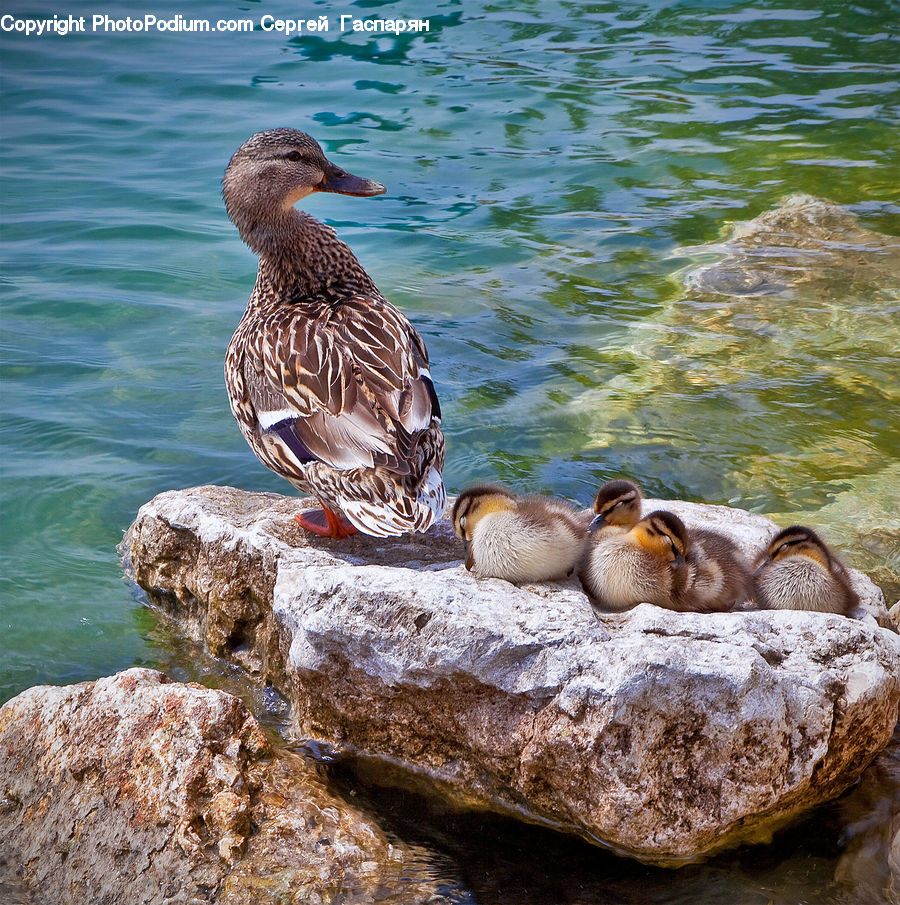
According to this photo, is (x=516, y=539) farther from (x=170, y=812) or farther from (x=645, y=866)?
(x=170, y=812)

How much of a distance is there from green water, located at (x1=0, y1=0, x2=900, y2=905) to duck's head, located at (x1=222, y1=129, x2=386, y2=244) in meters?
1.87

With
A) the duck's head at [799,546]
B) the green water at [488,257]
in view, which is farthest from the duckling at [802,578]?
the green water at [488,257]

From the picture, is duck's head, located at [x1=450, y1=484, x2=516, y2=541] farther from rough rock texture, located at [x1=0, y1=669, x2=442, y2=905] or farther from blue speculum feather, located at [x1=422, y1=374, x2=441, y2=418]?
rough rock texture, located at [x1=0, y1=669, x2=442, y2=905]

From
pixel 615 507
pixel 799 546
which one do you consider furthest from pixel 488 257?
pixel 799 546

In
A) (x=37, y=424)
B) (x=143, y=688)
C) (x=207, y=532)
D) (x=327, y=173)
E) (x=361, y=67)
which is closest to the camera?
(x=143, y=688)

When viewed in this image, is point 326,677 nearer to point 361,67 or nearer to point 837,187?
point 837,187

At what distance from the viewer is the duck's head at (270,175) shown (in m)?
5.25

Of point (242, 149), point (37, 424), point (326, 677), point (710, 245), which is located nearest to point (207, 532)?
point (326, 677)

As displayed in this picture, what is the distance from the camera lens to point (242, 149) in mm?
5336

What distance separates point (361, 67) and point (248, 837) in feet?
45.3

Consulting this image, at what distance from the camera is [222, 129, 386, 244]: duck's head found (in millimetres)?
5250

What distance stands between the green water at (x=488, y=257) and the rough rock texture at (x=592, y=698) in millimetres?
359

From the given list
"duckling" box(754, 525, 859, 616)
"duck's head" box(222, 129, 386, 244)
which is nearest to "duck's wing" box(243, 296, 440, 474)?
"duck's head" box(222, 129, 386, 244)

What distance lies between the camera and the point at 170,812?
331cm
